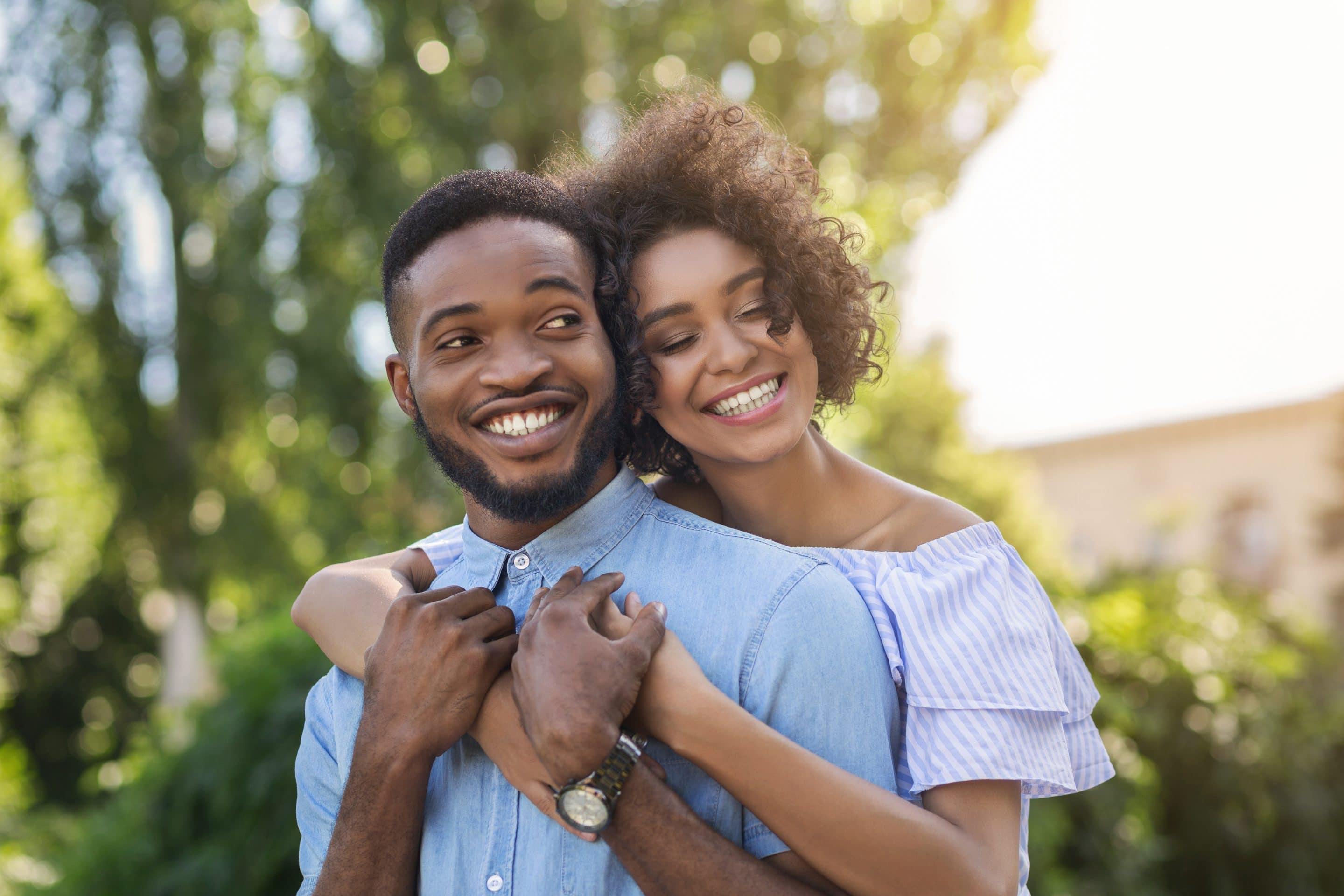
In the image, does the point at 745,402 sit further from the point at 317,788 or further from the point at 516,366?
the point at 317,788

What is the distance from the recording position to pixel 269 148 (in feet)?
35.3

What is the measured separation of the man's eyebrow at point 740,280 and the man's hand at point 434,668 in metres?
0.82

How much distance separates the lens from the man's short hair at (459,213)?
189 centimetres

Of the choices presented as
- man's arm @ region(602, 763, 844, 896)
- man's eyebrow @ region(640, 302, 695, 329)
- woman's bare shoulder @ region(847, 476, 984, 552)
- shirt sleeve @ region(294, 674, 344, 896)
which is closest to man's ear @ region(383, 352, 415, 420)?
man's eyebrow @ region(640, 302, 695, 329)

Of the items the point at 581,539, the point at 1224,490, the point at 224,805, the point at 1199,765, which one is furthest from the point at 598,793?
the point at 1224,490

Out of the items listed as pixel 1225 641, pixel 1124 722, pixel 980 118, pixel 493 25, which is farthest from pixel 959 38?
pixel 1124 722

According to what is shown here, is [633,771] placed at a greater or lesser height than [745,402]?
lesser

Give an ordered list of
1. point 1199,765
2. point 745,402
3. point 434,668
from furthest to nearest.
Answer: point 1199,765
point 745,402
point 434,668

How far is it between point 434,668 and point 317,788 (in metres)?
0.47

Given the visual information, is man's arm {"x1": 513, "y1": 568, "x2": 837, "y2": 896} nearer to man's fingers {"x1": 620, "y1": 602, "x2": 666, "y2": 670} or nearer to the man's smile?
man's fingers {"x1": 620, "y1": 602, "x2": 666, "y2": 670}

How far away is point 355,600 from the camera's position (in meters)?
2.17

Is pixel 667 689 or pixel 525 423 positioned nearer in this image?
pixel 667 689

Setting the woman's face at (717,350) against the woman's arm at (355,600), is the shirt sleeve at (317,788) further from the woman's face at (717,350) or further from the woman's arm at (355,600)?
the woman's face at (717,350)

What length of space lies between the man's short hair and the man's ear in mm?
54
